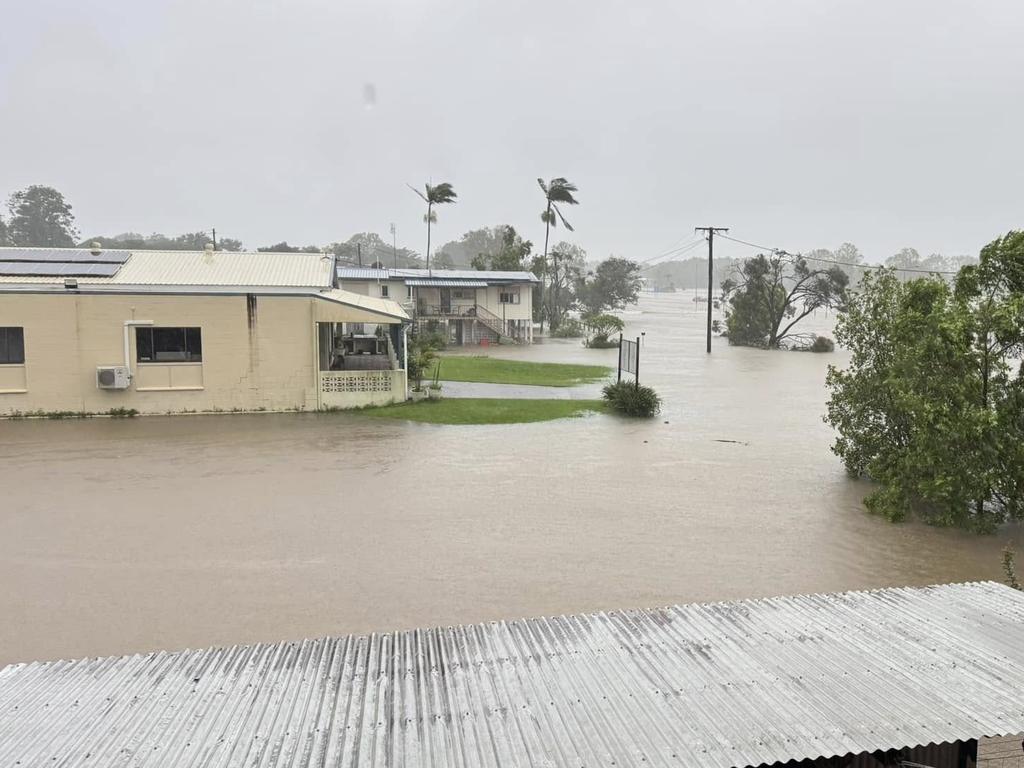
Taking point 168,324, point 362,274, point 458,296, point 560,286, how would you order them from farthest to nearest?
1. point 560,286
2. point 458,296
3. point 362,274
4. point 168,324

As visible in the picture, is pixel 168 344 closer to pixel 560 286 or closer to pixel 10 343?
pixel 10 343

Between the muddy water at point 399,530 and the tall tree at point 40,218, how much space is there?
9301 cm

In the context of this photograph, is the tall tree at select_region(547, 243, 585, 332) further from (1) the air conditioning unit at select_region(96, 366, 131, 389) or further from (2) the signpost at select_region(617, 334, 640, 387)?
(1) the air conditioning unit at select_region(96, 366, 131, 389)

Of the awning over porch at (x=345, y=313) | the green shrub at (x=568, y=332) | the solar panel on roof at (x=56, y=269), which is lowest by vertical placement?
the green shrub at (x=568, y=332)

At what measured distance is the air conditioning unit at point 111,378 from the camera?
21500 mm

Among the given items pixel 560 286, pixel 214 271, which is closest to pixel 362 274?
pixel 214 271

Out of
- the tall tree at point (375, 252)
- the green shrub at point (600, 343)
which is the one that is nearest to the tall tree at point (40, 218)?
the tall tree at point (375, 252)

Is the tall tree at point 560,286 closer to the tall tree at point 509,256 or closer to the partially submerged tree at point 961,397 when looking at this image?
the tall tree at point 509,256

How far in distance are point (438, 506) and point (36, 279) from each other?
16.9m

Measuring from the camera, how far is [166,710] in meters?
4.41

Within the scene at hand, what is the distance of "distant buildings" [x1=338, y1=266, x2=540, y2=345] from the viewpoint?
4975 centimetres

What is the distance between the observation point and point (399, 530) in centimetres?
1218

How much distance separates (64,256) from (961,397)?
26117mm

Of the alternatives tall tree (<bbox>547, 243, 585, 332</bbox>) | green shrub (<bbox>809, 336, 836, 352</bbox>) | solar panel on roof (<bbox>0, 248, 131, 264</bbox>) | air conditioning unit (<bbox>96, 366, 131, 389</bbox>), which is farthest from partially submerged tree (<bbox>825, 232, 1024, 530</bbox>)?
tall tree (<bbox>547, 243, 585, 332</bbox>)
